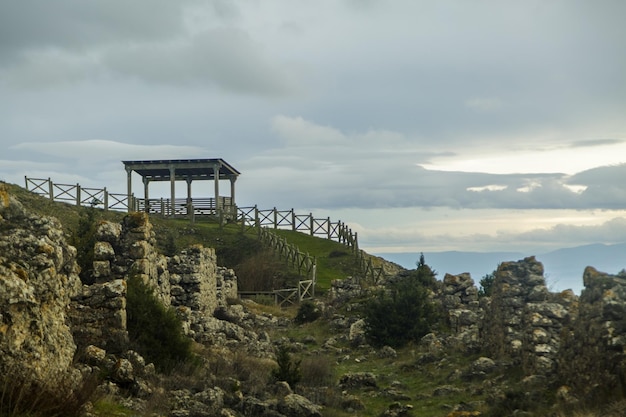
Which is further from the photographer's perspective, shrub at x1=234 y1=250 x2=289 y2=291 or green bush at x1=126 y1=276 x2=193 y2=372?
shrub at x1=234 y1=250 x2=289 y2=291

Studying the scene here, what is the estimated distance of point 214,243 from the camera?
5600cm

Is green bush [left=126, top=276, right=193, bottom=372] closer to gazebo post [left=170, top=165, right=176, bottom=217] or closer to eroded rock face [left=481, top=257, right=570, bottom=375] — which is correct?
eroded rock face [left=481, top=257, right=570, bottom=375]

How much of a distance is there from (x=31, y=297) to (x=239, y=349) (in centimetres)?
1149

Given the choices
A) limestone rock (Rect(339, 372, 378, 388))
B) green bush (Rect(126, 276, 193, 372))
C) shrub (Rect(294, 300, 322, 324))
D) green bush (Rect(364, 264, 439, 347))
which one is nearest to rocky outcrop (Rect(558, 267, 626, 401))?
limestone rock (Rect(339, 372, 378, 388))

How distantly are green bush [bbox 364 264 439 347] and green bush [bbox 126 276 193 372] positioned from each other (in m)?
10.4

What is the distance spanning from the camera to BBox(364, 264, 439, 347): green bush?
27.5 m

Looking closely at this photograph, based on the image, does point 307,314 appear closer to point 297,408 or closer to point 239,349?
point 239,349

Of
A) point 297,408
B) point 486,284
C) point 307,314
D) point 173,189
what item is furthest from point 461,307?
point 173,189

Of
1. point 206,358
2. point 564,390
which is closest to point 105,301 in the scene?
point 206,358

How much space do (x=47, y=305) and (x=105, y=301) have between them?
148 inches

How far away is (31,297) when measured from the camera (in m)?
12.8

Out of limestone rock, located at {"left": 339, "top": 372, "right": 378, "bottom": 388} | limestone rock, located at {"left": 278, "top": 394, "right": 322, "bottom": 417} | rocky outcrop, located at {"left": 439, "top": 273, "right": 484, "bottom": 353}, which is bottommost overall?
limestone rock, located at {"left": 339, "top": 372, "right": 378, "bottom": 388}

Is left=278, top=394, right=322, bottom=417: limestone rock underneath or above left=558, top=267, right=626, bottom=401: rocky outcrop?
underneath

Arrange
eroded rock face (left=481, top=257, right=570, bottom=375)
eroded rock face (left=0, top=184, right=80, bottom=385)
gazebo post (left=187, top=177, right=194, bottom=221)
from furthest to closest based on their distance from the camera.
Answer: gazebo post (left=187, top=177, right=194, bottom=221)
eroded rock face (left=481, top=257, right=570, bottom=375)
eroded rock face (left=0, top=184, right=80, bottom=385)
